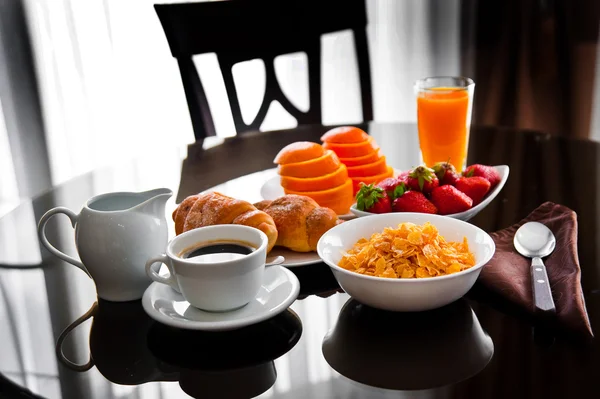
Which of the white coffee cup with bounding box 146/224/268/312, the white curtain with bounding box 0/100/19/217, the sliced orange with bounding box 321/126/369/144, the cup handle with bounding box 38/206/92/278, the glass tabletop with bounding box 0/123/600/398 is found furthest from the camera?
the white curtain with bounding box 0/100/19/217

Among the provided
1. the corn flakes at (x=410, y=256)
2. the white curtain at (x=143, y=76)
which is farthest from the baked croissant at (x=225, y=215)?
the white curtain at (x=143, y=76)

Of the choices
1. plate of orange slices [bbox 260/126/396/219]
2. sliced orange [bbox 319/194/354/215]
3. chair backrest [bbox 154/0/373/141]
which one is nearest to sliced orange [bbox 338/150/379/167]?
plate of orange slices [bbox 260/126/396/219]

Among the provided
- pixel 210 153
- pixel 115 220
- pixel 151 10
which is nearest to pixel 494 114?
pixel 151 10

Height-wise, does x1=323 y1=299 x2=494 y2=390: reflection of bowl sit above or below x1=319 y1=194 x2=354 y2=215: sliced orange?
below

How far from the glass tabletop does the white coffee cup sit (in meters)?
0.04

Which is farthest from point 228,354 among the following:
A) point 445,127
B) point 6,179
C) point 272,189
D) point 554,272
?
point 6,179

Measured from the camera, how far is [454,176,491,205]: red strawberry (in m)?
1.24

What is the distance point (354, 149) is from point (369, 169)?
0.17ft

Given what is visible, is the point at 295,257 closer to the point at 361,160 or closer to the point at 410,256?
the point at 410,256

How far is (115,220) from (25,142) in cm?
172

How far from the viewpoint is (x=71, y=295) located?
1.00 metres

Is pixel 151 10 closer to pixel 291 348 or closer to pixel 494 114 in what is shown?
pixel 494 114

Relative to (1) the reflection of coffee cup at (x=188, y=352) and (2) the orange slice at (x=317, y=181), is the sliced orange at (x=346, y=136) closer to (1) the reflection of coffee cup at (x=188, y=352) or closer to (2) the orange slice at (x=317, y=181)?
(2) the orange slice at (x=317, y=181)

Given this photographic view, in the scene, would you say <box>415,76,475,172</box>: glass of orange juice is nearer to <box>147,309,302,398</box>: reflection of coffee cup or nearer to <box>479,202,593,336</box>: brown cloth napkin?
<box>479,202,593,336</box>: brown cloth napkin
